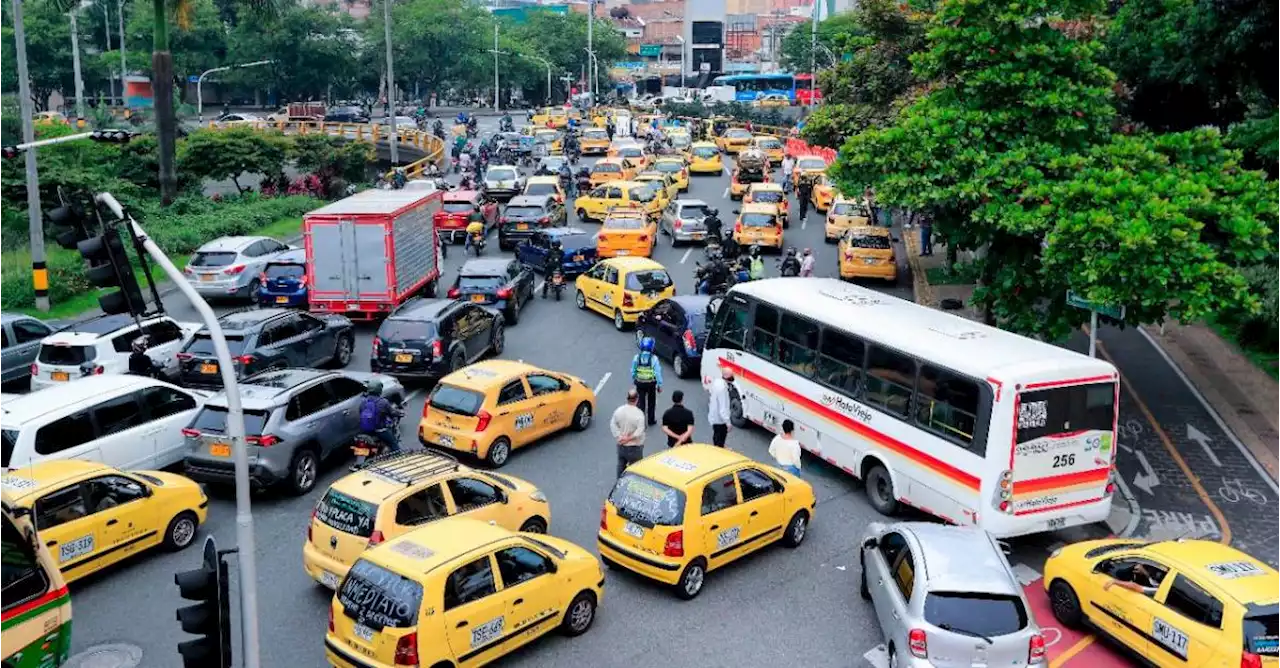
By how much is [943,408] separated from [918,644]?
15.2 ft

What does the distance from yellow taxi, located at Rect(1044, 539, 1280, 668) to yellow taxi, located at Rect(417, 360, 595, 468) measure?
26.4ft

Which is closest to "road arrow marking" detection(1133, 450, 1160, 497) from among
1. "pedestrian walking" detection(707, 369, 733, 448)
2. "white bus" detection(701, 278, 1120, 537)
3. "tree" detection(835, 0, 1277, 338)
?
"tree" detection(835, 0, 1277, 338)

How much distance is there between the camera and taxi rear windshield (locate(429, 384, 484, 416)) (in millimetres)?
17391

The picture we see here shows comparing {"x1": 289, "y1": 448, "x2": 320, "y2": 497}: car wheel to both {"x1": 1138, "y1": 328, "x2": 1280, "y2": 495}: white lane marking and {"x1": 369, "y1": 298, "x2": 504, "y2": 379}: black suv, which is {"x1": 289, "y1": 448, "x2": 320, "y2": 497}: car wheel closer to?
{"x1": 369, "y1": 298, "x2": 504, "y2": 379}: black suv

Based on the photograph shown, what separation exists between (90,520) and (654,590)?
6.41 m

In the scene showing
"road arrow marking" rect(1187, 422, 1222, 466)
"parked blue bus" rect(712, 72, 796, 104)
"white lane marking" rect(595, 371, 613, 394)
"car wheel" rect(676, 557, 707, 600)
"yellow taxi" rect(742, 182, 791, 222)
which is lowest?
"road arrow marking" rect(1187, 422, 1222, 466)

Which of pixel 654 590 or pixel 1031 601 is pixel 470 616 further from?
pixel 1031 601

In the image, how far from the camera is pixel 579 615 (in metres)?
12.5

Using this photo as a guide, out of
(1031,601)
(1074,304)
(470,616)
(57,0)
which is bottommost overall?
(1031,601)

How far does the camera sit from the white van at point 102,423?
15214 mm

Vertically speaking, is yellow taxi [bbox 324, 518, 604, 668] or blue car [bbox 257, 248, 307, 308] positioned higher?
blue car [bbox 257, 248, 307, 308]

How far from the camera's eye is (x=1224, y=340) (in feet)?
89.7

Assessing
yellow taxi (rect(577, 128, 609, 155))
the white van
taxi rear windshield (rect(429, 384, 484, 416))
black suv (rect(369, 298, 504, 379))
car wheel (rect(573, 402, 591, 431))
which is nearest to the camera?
the white van

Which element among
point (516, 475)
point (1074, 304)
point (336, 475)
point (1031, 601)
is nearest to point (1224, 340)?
point (1074, 304)
